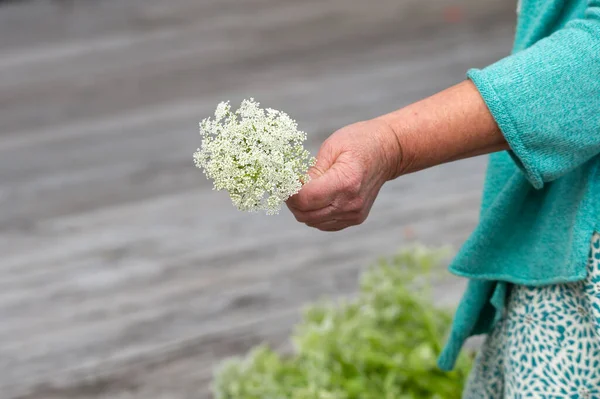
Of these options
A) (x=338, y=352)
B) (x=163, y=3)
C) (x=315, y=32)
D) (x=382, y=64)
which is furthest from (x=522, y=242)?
(x=163, y=3)

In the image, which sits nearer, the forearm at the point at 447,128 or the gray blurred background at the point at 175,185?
the forearm at the point at 447,128

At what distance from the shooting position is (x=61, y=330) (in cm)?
207

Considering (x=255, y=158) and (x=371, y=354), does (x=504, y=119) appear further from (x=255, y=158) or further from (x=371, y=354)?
(x=371, y=354)

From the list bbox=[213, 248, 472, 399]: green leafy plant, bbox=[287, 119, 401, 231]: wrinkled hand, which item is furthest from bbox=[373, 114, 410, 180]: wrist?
bbox=[213, 248, 472, 399]: green leafy plant

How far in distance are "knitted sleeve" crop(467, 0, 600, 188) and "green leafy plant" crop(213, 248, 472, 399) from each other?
2.66 feet

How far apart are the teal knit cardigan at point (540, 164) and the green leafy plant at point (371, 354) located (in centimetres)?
49

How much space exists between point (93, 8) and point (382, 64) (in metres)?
2.12

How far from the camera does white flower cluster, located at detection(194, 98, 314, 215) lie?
0.76 m

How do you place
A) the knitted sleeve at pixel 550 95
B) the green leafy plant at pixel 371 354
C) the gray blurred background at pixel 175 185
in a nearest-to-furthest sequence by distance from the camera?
the knitted sleeve at pixel 550 95, the green leafy plant at pixel 371 354, the gray blurred background at pixel 175 185

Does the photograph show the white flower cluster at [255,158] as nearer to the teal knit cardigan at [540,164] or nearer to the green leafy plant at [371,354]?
the teal knit cardigan at [540,164]

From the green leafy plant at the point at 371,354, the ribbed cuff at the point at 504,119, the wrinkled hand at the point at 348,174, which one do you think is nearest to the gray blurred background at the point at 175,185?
the green leafy plant at the point at 371,354

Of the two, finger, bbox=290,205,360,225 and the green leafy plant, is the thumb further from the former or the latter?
the green leafy plant

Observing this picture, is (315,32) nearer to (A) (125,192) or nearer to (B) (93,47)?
(B) (93,47)

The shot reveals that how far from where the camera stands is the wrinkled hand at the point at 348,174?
Result: 77 cm
